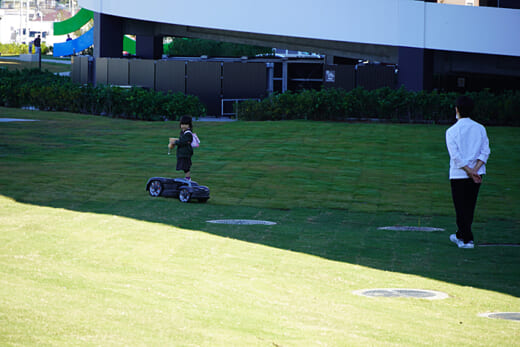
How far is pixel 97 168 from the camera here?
16375 millimetres

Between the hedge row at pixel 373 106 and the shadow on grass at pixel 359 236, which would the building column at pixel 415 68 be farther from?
the shadow on grass at pixel 359 236

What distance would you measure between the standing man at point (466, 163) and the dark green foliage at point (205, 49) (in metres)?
57.8

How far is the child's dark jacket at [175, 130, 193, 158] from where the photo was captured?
1273 centimetres

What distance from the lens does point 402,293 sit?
21.9 feet

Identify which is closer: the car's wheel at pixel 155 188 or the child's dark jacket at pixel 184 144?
the child's dark jacket at pixel 184 144

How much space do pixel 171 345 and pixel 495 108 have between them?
75.3 ft

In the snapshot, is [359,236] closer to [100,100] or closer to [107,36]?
[100,100]

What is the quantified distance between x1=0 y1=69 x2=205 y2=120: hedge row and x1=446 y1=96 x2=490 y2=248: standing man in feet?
63.9

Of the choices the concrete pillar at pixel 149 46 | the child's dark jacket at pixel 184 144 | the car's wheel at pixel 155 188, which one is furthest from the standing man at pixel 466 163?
the concrete pillar at pixel 149 46

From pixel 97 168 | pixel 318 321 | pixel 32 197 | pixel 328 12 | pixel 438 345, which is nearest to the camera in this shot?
pixel 438 345

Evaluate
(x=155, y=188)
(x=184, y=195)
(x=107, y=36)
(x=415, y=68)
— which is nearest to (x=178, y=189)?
(x=184, y=195)

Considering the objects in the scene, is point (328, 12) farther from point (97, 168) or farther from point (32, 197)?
point (32, 197)

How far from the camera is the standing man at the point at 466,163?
9078 mm

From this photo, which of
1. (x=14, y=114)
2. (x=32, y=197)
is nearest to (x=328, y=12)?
(x=14, y=114)
